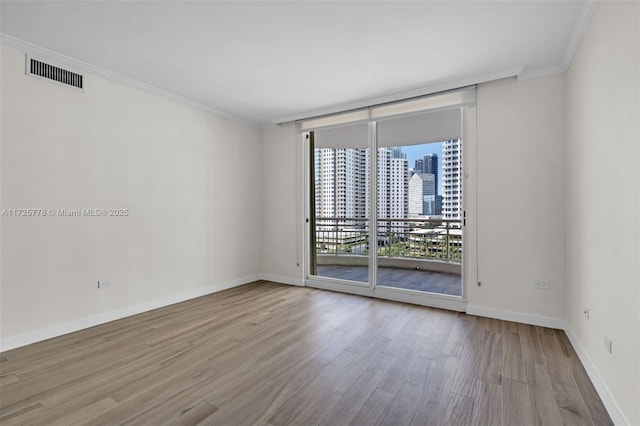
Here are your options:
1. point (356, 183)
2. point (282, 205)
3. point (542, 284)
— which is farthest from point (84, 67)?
point (542, 284)

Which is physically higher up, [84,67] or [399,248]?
[84,67]

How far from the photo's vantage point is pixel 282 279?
5.26 metres

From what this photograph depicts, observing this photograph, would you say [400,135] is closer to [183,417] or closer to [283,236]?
[283,236]

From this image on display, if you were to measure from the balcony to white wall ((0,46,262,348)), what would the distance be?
69.9 inches

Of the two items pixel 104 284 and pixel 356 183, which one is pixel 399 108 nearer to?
pixel 356 183

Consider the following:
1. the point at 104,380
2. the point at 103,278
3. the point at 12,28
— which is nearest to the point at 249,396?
the point at 104,380

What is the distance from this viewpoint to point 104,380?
86.7 inches

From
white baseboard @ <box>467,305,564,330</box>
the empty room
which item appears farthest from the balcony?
white baseboard @ <box>467,305,564,330</box>

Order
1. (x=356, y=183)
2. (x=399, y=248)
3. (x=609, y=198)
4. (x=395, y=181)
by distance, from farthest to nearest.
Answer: (x=399, y=248), (x=356, y=183), (x=395, y=181), (x=609, y=198)

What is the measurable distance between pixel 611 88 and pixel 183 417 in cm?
332

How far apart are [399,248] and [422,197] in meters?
1.42

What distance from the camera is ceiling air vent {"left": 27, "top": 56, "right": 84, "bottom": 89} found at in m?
2.83

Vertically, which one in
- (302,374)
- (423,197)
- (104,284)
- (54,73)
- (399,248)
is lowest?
(302,374)

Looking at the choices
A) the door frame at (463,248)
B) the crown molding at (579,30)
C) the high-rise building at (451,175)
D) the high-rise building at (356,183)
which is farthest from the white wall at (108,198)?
the crown molding at (579,30)
